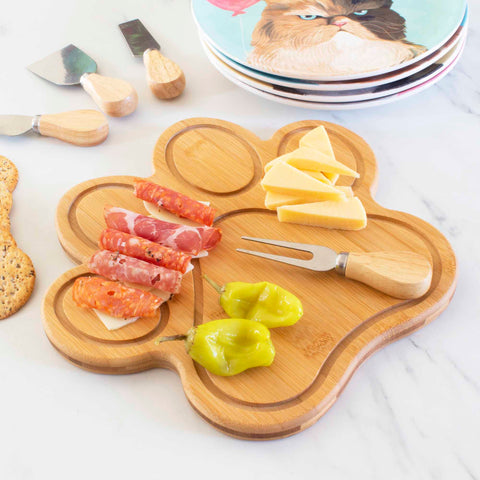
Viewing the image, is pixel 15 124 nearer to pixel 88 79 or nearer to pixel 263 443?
pixel 88 79

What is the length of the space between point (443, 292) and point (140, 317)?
2.69 ft

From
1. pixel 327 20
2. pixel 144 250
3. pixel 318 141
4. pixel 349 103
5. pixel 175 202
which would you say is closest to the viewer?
pixel 144 250

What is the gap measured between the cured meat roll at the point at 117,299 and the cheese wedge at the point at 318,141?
745 mm

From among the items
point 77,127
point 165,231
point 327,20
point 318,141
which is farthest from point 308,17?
point 165,231

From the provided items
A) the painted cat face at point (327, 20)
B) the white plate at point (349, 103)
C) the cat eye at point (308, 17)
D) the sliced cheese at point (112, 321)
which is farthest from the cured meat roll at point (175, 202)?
the cat eye at point (308, 17)

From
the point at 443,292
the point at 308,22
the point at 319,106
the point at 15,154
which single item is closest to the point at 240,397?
the point at 443,292

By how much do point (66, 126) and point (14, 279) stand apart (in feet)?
2.07

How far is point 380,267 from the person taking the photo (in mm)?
1695

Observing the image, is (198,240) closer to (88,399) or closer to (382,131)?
(88,399)

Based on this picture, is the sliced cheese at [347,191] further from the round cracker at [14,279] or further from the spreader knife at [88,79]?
the round cracker at [14,279]

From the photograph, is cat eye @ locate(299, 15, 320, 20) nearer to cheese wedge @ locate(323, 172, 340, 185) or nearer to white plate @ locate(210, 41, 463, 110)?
white plate @ locate(210, 41, 463, 110)

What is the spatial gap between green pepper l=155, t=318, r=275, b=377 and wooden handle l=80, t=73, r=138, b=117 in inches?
39.7

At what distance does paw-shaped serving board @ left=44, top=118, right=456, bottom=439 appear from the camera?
60.0 inches

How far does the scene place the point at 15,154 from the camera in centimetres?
218
